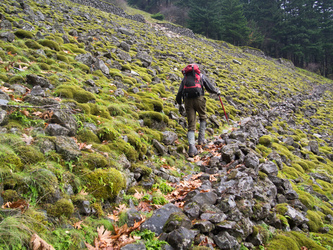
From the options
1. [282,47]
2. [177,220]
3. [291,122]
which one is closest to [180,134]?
[177,220]

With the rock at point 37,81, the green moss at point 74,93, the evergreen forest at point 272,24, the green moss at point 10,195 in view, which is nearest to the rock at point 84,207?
the green moss at point 10,195

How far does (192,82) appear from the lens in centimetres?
789

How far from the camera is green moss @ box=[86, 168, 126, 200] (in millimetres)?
3734

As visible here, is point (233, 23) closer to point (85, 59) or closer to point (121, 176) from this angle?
point (85, 59)

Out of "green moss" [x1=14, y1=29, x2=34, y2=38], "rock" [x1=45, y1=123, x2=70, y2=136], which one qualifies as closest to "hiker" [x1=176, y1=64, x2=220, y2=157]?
"rock" [x1=45, y1=123, x2=70, y2=136]

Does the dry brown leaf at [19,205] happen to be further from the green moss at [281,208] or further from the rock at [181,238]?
the green moss at [281,208]

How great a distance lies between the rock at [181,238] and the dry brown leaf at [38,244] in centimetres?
161

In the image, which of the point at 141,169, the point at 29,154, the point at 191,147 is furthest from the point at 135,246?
the point at 191,147

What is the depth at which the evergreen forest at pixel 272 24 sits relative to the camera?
55.1 m

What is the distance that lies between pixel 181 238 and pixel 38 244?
73.7 inches

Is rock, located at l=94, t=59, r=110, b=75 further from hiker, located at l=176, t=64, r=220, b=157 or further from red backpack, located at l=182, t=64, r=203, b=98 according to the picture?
red backpack, located at l=182, t=64, r=203, b=98

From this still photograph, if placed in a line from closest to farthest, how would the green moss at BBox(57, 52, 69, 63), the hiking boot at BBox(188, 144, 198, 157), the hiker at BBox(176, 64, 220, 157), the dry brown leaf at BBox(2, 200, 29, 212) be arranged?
1. the dry brown leaf at BBox(2, 200, 29, 212)
2. the hiking boot at BBox(188, 144, 198, 157)
3. the hiker at BBox(176, 64, 220, 157)
4. the green moss at BBox(57, 52, 69, 63)

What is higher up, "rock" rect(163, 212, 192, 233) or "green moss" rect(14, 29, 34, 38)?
"green moss" rect(14, 29, 34, 38)

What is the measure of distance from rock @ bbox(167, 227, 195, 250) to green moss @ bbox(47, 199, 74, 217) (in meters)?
1.59
